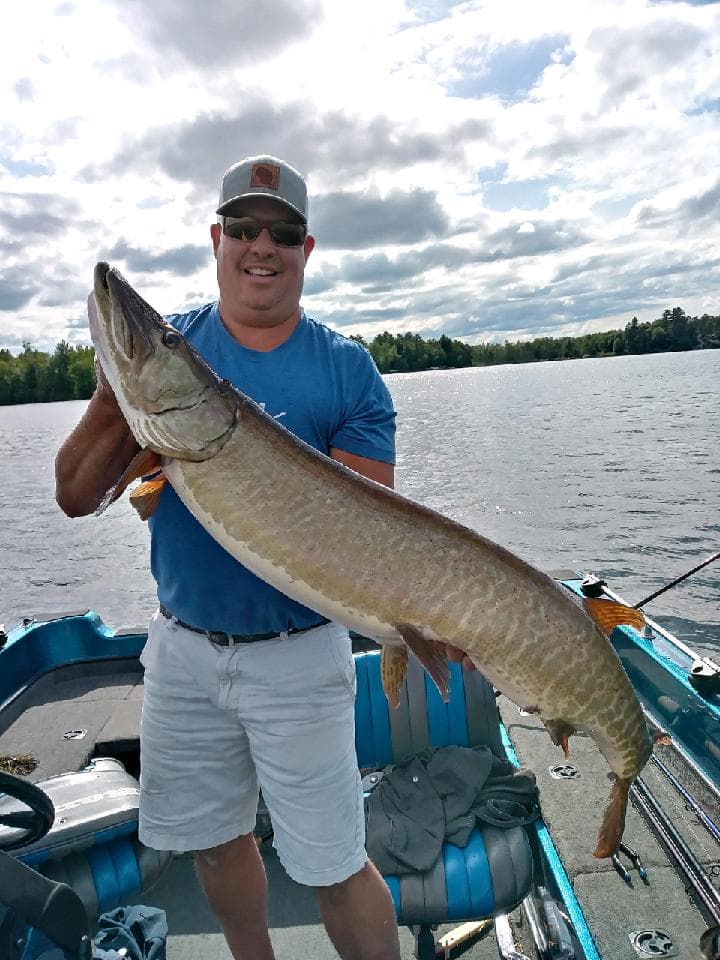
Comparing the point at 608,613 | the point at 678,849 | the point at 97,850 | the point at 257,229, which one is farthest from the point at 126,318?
the point at 678,849

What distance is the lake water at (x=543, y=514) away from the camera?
1249 cm

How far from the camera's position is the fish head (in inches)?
74.8

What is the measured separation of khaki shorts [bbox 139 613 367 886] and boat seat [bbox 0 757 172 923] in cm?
75

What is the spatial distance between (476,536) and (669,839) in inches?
102

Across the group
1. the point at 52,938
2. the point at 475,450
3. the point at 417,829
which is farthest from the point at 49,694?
the point at 475,450

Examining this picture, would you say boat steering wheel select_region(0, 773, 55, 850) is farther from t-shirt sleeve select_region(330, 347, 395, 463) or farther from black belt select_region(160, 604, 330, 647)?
t-shirt sleeve select_region(330, 347, 395, 463)

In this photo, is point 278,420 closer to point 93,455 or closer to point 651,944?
point 93,455

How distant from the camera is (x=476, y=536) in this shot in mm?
2176

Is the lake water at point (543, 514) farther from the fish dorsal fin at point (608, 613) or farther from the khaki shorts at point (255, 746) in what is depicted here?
the khaki shorts at point (255, 746)

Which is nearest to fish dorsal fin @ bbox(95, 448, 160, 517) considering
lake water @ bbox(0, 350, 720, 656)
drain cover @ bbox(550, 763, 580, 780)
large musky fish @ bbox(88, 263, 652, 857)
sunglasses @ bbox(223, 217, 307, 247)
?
large musky fish @ bbox(88, 263, 652, 857)

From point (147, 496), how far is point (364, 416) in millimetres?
720

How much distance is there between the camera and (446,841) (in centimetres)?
314

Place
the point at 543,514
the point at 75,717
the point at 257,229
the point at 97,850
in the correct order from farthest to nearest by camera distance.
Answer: the point at 543,514, the point at 75,717, the point at 97,850, the point at 257,229

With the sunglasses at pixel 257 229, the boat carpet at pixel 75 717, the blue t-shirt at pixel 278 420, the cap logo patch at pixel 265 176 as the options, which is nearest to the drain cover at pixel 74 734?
the boat carpet at pixel 75 717
